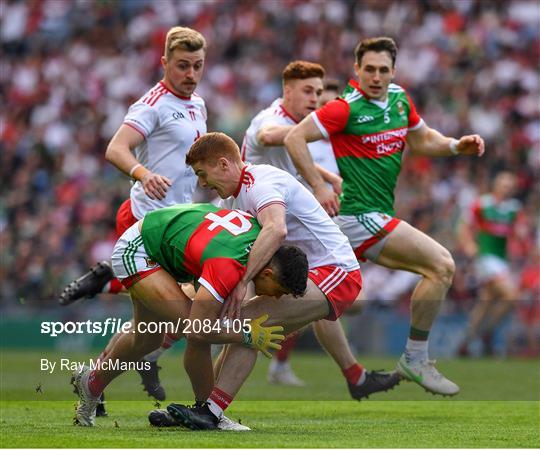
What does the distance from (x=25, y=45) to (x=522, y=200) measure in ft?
34.9

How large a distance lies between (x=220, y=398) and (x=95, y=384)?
94 centimetres

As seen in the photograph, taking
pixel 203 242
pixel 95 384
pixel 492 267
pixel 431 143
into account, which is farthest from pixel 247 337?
pixel 492 267

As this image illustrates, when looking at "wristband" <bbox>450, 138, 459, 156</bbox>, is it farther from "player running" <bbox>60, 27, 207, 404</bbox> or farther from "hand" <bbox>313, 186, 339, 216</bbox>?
"player running" <bbox>60, 27, 207, 404</bbox>

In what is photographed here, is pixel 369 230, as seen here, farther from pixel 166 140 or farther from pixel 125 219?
pixel 125 219

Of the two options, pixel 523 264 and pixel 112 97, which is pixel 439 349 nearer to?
pixel 523 264

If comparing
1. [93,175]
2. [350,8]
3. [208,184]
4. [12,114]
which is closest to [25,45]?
[12,114]

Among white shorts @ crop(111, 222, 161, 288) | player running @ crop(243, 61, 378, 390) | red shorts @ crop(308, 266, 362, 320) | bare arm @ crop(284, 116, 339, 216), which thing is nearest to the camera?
white shorts @ crop(111, 222, 161, 288)

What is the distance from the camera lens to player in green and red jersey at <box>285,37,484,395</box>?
9.90 m

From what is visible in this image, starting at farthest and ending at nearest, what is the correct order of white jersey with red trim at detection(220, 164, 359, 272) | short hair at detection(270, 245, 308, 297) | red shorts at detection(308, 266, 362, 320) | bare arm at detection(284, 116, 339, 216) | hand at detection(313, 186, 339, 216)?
bare arm at detection(284, 116, 339, 216) → hand at detection(313, 186, 339, 216) → red shorts at detection(308, 266, 362, 320) → white jersey with red trim at detection(220, 164, 359, 272) → short hair at detection(270, 245, 308, 297)

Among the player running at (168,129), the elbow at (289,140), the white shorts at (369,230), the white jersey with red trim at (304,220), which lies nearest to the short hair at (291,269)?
the white jersey with red trim at (304,220)

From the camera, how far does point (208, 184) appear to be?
314 inches

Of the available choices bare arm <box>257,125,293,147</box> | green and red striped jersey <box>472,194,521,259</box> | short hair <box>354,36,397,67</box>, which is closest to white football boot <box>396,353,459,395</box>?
bare arm <box>257,125,293,147</box>

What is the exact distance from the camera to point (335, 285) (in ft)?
26.5

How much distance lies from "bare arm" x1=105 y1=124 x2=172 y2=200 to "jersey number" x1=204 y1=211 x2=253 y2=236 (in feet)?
3.70
